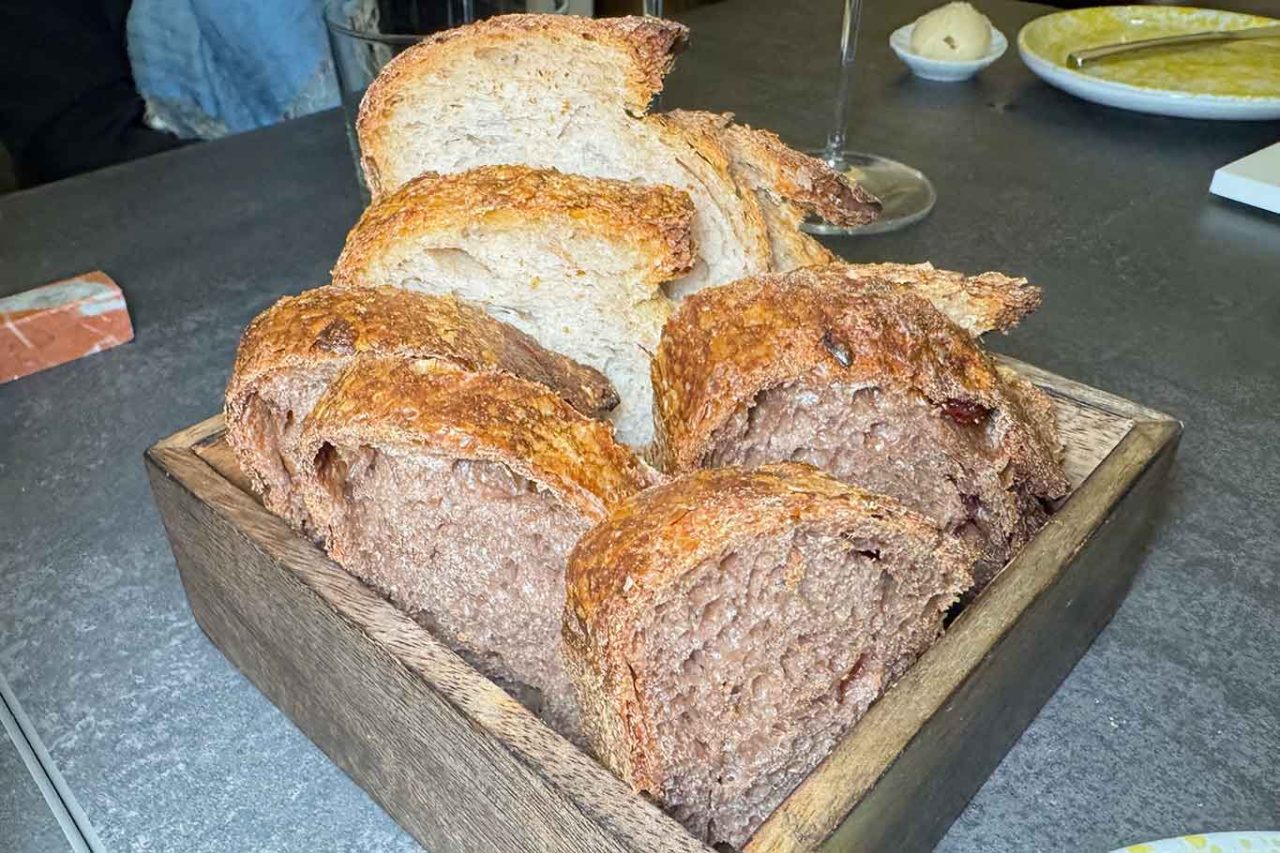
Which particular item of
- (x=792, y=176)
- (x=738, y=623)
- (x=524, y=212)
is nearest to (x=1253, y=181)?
(x=792, y=176)

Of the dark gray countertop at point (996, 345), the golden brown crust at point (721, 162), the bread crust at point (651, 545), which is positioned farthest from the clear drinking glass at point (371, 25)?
the bread crust at point (651, 545)

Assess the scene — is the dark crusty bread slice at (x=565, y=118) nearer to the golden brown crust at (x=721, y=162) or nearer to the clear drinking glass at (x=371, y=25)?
the golden brown crust at (x=721, y=162)

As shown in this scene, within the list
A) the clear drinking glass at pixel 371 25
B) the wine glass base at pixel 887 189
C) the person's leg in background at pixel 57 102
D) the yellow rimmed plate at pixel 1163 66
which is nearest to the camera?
the clear drinking glass at pixel 371 25

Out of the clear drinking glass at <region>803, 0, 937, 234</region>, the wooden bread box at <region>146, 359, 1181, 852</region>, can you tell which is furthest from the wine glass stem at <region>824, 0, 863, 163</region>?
the wooden bread box at <region>146, 359, 1181, 852</region>

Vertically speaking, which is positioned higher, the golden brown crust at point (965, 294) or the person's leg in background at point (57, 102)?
the golden brown crust at point (965, 294)

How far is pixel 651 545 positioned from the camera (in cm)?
55

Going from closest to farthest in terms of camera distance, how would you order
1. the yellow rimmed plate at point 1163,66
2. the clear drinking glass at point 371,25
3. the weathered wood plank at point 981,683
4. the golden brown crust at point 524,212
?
the weathered wood plank at point 981,683, the golden brown crust at point 524,212, the clear drinking glass at point 371,25, the yellow rimmed plate at point 1163,66

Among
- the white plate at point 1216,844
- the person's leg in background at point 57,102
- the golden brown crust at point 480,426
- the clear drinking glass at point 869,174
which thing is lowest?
the person's leg in background at point 57,102

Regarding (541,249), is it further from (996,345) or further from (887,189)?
(887,189)

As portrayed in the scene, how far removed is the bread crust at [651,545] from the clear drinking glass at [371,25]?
861 millimetres

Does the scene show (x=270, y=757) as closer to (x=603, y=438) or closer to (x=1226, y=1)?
(x=603, y=438)

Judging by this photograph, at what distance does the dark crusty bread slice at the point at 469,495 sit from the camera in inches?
24.1

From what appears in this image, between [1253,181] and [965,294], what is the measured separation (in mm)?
972

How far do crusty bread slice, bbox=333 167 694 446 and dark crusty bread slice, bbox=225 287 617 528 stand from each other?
0.17ft
